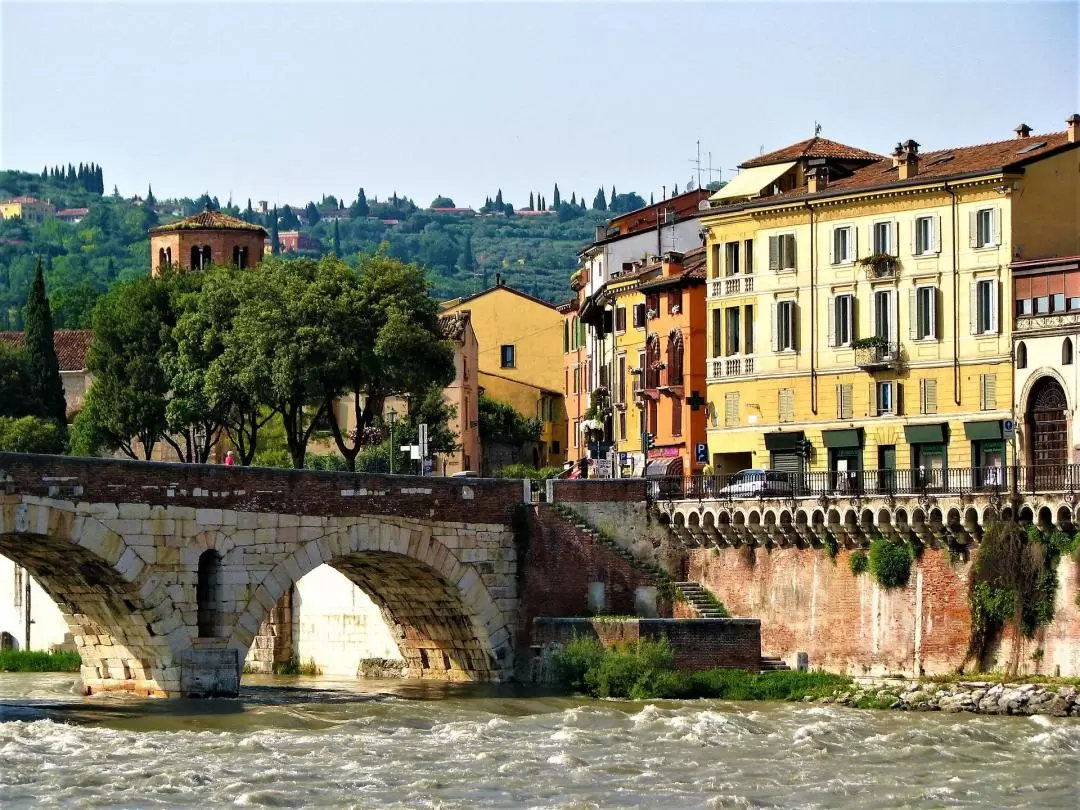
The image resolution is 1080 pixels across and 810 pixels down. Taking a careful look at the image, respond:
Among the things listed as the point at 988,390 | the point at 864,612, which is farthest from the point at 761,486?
the point at 988,390

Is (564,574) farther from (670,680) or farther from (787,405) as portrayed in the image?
(787,405)

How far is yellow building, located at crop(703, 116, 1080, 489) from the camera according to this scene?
234ft

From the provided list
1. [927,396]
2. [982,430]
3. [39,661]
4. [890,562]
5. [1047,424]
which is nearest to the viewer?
[890,562]

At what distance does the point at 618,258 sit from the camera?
97.8 metres

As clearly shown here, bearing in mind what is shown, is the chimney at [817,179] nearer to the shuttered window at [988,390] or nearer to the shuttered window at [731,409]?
the shuttered window at [731,409]

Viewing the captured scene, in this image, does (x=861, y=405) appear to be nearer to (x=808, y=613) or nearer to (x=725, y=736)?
(x=808, y=613)

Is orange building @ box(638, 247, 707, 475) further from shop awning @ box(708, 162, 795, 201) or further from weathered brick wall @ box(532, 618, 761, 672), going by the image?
weathered brick wall @ box(532, 618, 761, 672)

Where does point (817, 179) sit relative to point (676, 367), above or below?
above

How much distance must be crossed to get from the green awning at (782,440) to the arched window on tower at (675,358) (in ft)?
25.0

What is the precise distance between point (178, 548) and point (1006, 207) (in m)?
25.1

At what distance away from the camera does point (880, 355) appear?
7344 cm

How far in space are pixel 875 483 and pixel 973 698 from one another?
994cm

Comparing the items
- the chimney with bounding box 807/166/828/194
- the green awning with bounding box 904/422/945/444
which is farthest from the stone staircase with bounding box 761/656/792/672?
the chimney with bounding box 807/166/828/194

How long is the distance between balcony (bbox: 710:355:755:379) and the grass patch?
21.3 m
